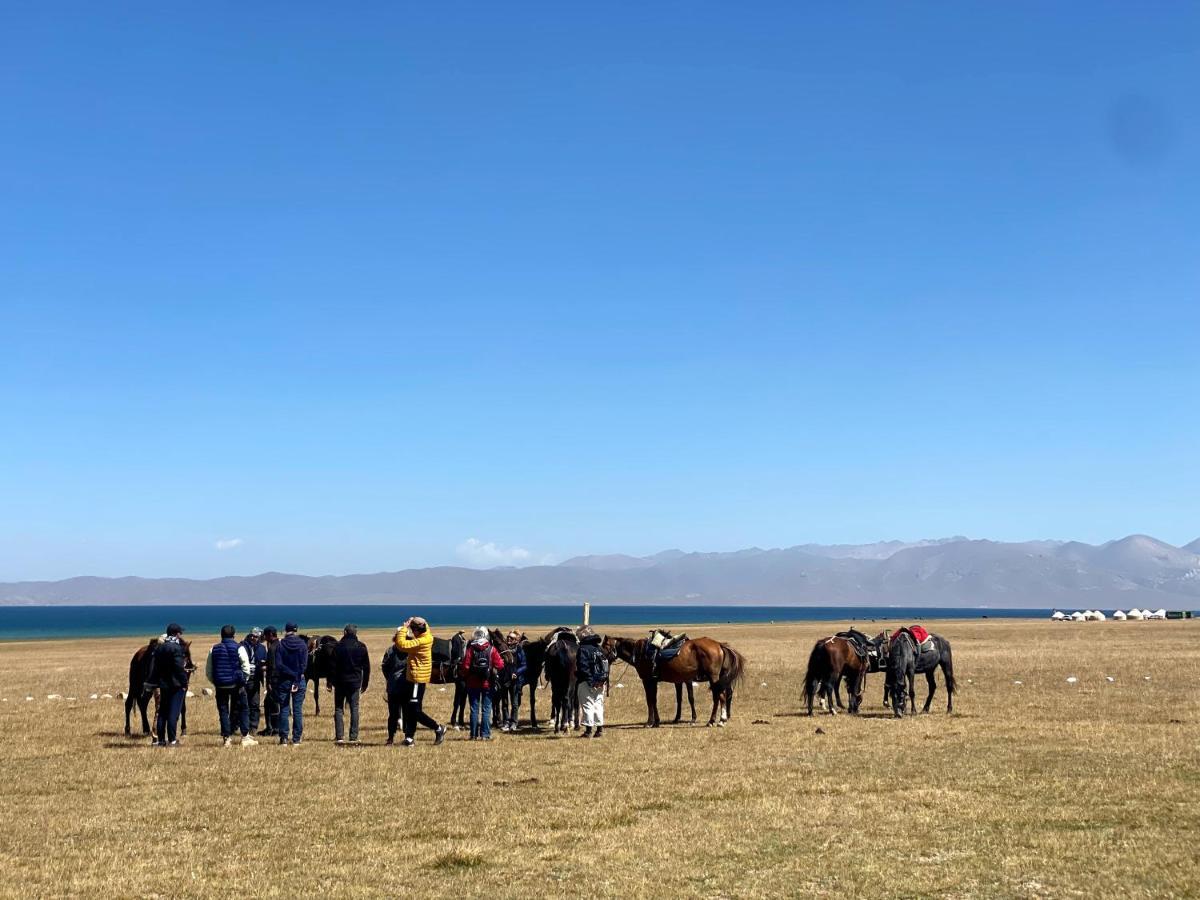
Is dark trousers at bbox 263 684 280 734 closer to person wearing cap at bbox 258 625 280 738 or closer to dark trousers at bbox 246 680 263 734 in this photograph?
person wearing cap at bbox 258 625 280 738

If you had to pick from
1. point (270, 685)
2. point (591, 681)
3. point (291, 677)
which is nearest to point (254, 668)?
point (270, 685)

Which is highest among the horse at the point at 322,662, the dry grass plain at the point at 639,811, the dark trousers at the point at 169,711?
the horse at the point at 322,662

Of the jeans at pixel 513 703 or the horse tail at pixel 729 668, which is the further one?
the horse tail at pixel 729 668

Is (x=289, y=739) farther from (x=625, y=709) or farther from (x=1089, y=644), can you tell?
(x=1089, y=644)

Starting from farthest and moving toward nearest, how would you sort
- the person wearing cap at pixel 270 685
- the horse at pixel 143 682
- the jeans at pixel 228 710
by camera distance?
the horse at pixel 143 682, the person wearing cap at pixel 270 685, the jeans at pixel 228 710

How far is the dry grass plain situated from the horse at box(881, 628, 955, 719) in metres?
0.82

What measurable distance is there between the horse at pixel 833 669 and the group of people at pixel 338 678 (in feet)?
17.3

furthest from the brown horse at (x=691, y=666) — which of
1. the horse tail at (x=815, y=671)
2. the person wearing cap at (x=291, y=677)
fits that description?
the person wearing cap at (x=291, y=677)

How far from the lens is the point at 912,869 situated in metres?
9.74

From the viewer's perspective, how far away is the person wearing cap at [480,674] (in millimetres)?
19844

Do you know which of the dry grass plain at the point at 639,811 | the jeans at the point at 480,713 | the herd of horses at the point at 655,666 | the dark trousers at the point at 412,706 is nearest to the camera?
the dry grass plain at the point at 639,811

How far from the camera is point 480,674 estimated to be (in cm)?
1981

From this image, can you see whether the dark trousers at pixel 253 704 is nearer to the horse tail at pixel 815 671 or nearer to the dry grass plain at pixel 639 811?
the dry grass plain at pixel 639 811

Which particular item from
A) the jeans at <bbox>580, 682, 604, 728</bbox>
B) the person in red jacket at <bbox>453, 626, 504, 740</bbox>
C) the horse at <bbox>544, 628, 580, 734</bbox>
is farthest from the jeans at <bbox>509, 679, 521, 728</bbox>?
the jeans at <bbox>580, 682, 604, 728</bbox>
